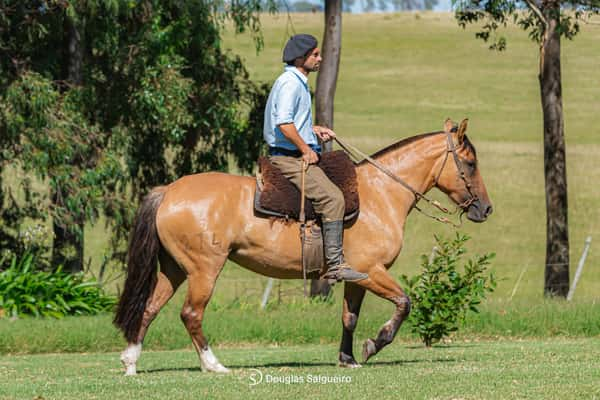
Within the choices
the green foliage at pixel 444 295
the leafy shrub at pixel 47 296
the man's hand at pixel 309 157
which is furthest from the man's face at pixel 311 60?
the leafy shrub at pixel 47 296

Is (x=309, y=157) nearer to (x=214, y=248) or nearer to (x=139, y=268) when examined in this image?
(x=214, y=248)

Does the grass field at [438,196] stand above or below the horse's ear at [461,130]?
below

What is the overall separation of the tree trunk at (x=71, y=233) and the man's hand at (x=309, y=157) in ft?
34.6

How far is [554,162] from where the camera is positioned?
22047 millimetres

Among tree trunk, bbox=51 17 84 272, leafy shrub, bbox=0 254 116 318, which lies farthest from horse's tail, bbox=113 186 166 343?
tree trunk, bbox=51 17 84 272

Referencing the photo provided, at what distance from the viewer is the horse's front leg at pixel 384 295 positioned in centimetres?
1075

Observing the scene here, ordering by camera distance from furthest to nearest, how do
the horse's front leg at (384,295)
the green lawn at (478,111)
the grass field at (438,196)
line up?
the green lawn at (478,111) → the grass field at (438,196) → the horse's front leg at (384,295)

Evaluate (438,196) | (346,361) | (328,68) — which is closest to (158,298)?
(346,361)

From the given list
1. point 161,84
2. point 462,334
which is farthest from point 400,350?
point 161,84

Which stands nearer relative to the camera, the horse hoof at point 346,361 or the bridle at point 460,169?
the horse hoof at point 346,361

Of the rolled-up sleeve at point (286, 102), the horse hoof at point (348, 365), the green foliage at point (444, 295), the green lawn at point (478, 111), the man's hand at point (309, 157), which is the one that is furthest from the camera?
the green lawn at point (478, 111)

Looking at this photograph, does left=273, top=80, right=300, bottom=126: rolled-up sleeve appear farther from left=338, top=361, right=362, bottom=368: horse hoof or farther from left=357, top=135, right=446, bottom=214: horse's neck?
left=338, top=361, right=362, bottom=368: horse hoof

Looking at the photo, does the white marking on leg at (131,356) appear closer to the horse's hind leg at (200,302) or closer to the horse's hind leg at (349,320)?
the horse's hind leg at (200,302)

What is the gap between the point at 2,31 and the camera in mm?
20641
